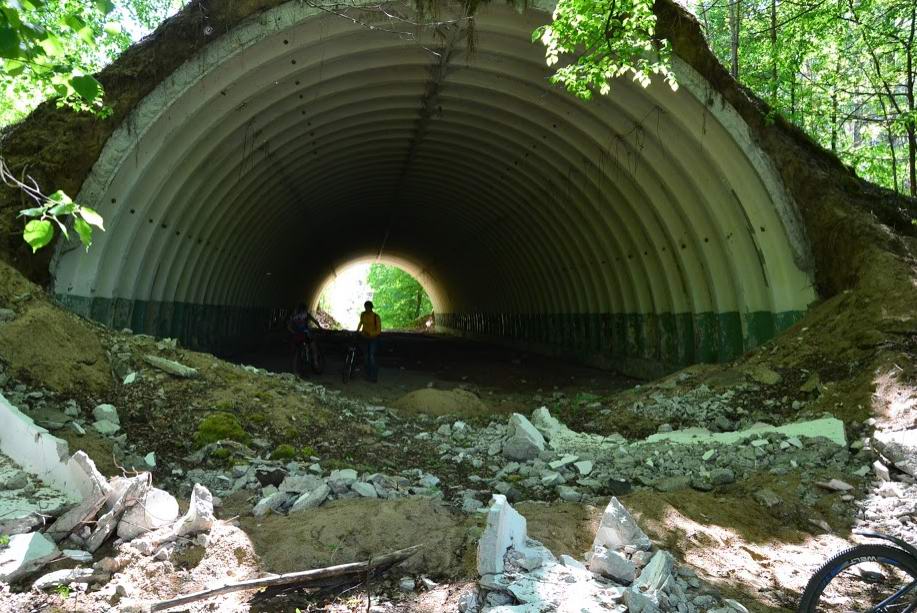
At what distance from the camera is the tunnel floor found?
37.3 ft

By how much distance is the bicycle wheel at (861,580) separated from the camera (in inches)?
112

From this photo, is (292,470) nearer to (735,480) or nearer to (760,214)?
(735,480)

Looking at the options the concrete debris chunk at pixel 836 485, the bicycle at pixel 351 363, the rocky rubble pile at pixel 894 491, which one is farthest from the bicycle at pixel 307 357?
the rocky rubble pile at pixel 894 491

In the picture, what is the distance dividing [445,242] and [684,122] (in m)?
13.4

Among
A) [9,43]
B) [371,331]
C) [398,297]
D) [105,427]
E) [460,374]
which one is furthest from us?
[398,297]

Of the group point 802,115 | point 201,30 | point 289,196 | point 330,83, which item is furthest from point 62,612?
point 802,115

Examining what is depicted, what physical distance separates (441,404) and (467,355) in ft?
30.7

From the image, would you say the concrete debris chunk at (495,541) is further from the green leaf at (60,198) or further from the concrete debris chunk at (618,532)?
the green leaf at (60,198)

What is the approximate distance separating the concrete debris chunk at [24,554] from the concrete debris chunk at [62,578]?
0.11 meters

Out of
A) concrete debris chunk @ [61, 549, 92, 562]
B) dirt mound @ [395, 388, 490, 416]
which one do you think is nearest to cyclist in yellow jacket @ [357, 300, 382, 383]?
dirt mound @ [395, 388, 490, 416]

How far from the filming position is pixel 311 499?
14.2ft

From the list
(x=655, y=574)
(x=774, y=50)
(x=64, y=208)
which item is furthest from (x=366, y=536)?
(x=774, y=50)

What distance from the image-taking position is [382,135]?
43.3 ft

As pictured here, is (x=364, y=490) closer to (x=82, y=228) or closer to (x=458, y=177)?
(x=82, y=228)
